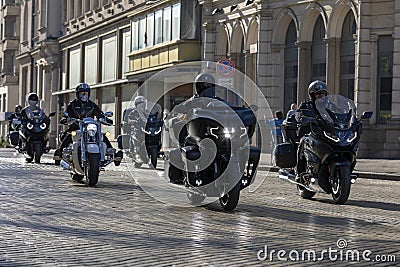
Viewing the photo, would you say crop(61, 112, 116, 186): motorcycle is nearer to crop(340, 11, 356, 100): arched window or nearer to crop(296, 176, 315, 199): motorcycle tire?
crop(296, 176, 315, 199): motorcycle tire

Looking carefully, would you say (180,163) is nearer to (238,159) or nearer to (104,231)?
(238,159)

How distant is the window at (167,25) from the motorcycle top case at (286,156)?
24.3 metres

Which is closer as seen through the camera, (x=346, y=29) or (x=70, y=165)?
(x=70, y=165)

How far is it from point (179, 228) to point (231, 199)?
1672 mm

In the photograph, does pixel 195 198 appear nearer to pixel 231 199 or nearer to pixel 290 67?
pixel 231 199

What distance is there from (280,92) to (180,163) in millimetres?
22099

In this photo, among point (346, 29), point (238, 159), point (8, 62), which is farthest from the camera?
point (8, 62)

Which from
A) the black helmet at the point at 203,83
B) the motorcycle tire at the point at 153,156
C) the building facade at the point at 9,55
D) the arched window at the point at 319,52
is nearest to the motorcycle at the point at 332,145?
the black helmet at the point at 203,83

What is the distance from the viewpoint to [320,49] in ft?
104

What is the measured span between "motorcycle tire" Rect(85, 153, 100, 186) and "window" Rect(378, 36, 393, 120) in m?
15.0

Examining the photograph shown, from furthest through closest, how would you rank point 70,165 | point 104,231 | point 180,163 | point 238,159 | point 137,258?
point 70,165, point 180,163, point 238,159, point 104,231, point 137,258

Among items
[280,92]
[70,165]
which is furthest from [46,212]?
[280,92]

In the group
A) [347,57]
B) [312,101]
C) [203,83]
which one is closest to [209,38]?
[347,57]

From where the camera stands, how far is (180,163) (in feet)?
38.4
